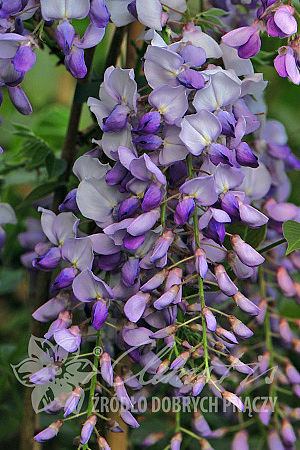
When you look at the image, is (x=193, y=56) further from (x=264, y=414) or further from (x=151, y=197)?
(x=264, y=414)

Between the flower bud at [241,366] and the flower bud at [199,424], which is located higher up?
the flower bud at [241,366]

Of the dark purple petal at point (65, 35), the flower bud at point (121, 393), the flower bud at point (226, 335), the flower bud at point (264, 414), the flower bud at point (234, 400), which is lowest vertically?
the flower bud at point (264, 414)

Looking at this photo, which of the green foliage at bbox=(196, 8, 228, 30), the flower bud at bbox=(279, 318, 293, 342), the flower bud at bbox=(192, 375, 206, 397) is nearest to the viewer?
the flower bud at bbox=(192, 375, 206, 397)

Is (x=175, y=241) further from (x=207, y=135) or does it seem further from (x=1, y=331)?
(x=1, y=331)

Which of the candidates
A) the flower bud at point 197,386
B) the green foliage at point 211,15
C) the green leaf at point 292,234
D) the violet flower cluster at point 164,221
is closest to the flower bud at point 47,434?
the violet flower cluster at point 164,221

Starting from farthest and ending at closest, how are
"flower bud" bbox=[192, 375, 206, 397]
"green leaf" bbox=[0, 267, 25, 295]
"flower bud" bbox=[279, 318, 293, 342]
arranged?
"green leaf" bbox=[0, 267, 25, 295] → "flower bud" bbox=[279, 318, 293, 342] → "flower bud" bbox=[192, 375, 206, 397]

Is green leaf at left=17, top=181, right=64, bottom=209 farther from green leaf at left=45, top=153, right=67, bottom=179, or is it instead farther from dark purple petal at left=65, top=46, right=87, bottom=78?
dark purple petal at left=65, top=46, right=87, bottom=78

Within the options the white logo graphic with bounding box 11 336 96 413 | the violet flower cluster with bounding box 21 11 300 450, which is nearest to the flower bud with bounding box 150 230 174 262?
the violet flower cluster with bounding box 21 11 300 450

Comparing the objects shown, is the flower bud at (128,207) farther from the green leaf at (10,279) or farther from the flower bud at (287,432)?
the green leaf at (10,279)

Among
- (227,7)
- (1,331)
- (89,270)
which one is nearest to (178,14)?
(227,7)
